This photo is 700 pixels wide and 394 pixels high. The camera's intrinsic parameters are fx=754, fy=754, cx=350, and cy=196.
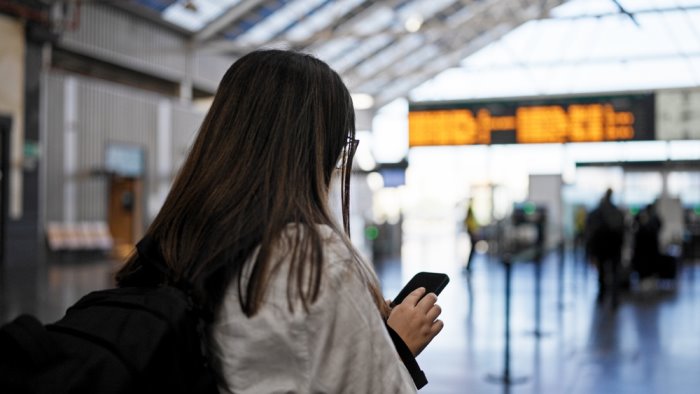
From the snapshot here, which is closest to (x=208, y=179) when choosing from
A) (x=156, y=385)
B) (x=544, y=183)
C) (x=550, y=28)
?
(x=156, y=385)

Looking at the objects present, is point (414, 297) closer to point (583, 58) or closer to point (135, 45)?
point (135, 45)

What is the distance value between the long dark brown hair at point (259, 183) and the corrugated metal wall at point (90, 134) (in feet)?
60.1

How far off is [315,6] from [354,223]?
1095 cm

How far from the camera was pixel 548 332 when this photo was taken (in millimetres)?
8000

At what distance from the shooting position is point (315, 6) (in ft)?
80.1

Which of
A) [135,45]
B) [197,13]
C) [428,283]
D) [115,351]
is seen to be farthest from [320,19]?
[115,351]

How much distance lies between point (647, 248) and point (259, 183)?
42.7 feet

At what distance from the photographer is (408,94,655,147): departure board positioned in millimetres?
9766

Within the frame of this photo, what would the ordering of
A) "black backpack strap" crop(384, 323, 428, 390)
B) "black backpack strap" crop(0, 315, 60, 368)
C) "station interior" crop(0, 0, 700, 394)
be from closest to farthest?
"black backpack strap" crop(0, 315, 60, 368), "black backpack strap" crop(384, 323, 428, 390), "station interior" crop(0, 0, 700, 394)

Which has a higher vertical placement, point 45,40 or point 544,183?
point 45,40

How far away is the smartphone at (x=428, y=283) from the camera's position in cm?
152

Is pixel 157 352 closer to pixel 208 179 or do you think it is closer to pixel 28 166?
pixel 208 179

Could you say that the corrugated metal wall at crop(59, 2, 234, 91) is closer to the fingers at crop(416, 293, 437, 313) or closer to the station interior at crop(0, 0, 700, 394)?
the station interior at crop(0, 0, 700, 394)

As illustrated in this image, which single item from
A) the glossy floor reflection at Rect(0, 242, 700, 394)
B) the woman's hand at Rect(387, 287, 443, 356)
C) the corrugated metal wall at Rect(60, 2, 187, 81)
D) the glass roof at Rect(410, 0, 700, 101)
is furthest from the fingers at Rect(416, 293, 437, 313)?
the glass roof at Rect(410, 0, 700, 101)
